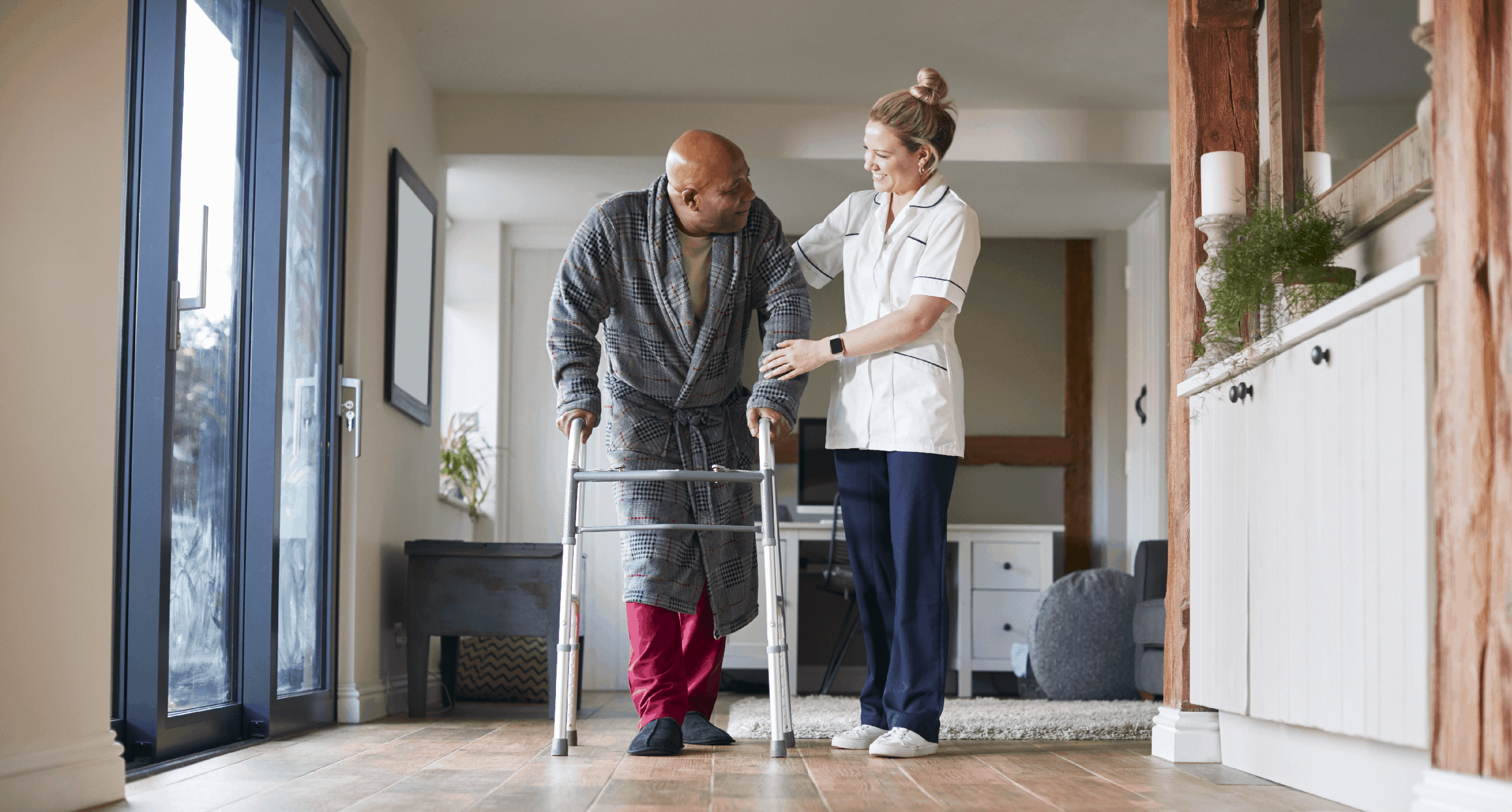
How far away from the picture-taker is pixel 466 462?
5.12 meters

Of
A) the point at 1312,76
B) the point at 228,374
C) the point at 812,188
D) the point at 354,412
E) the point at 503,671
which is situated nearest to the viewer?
the point at 1312,76

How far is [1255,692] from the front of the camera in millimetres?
2131

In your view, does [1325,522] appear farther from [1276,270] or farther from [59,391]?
[59,391]

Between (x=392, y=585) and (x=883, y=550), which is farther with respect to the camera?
(x=392, y=585)

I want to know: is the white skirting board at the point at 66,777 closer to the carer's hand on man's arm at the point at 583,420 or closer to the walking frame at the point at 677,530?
the walking frame at the point at 677,530

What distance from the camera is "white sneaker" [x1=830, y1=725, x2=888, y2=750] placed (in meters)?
2.44

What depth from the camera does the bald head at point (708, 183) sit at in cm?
233

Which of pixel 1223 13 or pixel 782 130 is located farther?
pixel 782 130

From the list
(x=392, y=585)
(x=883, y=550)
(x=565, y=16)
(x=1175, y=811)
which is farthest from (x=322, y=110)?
(x=1175, y=811)

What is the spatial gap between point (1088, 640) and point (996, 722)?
5.49ft

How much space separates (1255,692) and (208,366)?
7.25 ft

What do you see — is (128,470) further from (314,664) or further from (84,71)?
(314,664)

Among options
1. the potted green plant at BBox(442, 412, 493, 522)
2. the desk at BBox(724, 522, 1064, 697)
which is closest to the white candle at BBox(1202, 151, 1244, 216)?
the desk at BBox(724, 522, 1064, 697)

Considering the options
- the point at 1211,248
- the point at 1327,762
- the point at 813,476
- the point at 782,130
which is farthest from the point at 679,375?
the point at 813,476
